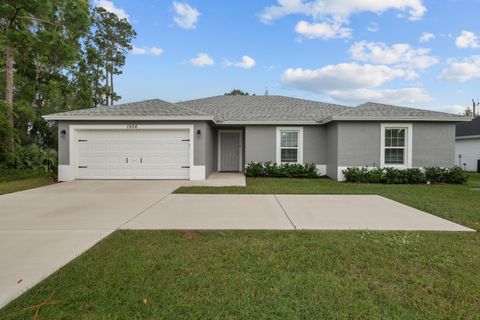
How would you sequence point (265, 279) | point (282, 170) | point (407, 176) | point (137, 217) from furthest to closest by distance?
point (282, 170), point (407, 176), point (137, 217), point (265, 279)

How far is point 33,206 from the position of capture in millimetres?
6438

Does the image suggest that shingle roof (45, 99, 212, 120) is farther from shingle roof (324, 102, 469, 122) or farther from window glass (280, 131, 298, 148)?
shingle roof (324, 102, 469, 122)

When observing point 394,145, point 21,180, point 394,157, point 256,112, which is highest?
point 256,112

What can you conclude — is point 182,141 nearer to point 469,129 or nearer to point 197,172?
point 197,172

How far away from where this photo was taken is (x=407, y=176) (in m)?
11.2

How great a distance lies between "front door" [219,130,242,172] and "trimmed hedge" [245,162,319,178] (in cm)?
230

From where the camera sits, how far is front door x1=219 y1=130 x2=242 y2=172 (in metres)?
15.1

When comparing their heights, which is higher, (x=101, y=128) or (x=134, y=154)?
(x=101, y=128)

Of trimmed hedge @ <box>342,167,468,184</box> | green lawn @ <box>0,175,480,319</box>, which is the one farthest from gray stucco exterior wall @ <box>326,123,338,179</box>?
green lawn @ <box>0,175,480,319</box>

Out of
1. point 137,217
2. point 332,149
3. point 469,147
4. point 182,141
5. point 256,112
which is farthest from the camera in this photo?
point 469,147

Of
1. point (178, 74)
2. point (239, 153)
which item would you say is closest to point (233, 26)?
point (178, 74)

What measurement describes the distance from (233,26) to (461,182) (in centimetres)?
1366

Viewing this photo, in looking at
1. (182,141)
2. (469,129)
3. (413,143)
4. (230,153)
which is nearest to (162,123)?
(182,141)

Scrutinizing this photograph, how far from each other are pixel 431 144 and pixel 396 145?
4.71 ft
